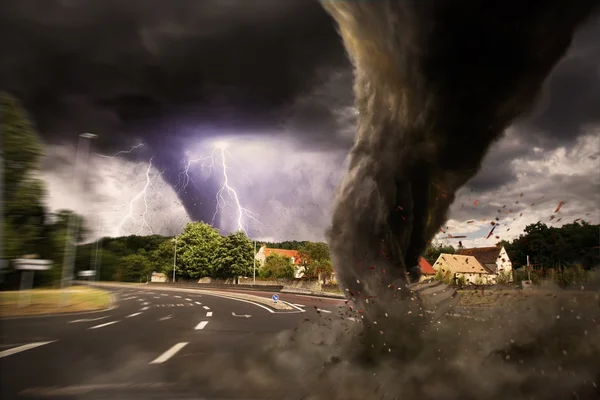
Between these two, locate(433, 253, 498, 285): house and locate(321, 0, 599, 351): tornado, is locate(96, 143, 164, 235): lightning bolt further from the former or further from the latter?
locate(433, 253, 498, 285): house

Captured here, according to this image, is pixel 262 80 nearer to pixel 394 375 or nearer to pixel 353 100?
pixel 353 100

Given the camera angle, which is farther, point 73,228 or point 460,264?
point 73,228

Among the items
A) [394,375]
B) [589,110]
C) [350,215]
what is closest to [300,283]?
[350,215]

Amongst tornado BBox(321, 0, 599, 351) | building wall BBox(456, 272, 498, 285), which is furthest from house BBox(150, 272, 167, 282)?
building wall BBox(456, 272, 498, 285)

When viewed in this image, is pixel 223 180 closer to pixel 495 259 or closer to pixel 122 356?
pixel 122 356

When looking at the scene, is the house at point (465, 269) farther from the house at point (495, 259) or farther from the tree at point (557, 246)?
the tree at point (557, 246)

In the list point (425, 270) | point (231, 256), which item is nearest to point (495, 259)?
point (425, 270)
